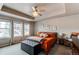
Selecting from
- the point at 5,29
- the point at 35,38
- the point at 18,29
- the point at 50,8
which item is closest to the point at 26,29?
the point at 18,29

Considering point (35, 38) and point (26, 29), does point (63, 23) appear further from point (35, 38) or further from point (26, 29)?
point (26, 29)

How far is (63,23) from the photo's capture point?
1.75 metres

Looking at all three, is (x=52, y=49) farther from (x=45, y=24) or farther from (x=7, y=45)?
(x=7, y=45)

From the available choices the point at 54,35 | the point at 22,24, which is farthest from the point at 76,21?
the point at 22,24

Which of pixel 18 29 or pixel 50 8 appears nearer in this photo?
pixel 18 29

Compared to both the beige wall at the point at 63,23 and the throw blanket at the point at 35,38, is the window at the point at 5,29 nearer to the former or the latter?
the throw blanket at the point at 35,38

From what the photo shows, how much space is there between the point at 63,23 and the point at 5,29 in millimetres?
1250

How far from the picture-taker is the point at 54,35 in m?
1.76

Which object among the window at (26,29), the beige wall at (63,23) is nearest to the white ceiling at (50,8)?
the beige wall at (63,23)

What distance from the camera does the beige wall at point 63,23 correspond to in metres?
1.64

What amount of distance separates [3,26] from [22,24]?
39cm

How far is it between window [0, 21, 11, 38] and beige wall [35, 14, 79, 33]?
60 cm

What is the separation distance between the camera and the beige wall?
164 centimetres

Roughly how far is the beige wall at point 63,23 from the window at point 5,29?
23.6 inches
